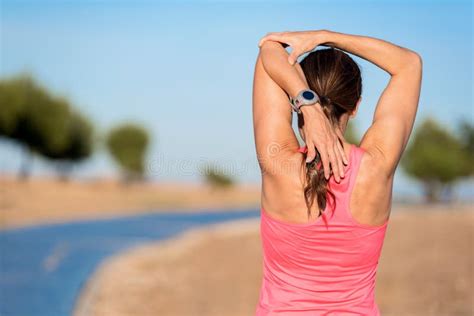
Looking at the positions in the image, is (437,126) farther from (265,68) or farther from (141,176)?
(265,68)

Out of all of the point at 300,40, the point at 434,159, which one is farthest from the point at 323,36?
the point at 434,159

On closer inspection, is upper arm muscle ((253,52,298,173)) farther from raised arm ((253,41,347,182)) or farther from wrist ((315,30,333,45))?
wrist ((315,30,333,45))

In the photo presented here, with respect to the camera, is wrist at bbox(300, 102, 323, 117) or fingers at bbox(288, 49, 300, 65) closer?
wrist at bbox(300, 102, 323, 117)

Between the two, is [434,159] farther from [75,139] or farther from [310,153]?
[310,153]

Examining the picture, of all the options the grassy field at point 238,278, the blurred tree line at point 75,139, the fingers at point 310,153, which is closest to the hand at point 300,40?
the fingers at point 310,153


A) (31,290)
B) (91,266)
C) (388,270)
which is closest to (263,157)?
(388,270)

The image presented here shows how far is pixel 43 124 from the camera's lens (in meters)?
47.5

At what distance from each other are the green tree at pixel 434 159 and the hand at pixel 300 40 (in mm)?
50834

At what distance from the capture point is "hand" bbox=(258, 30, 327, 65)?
2.35 meters

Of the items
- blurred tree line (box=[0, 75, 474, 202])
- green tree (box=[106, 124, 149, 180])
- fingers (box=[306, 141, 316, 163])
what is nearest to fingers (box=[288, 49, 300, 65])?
fingers (box=[306, 141, 316, 163])

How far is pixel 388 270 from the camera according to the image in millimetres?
12805

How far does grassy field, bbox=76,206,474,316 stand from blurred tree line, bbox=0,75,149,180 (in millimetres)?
28656

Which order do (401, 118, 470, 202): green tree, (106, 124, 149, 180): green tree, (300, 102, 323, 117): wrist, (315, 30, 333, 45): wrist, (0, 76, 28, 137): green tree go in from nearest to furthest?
(300, 102, 323, 117): wrist → (315, 30, 333, 45): wrist → (0, 76, 28, 137): green tree → (401, 118, 470, 202): green tree → (106, 124, 149, 180): green tree

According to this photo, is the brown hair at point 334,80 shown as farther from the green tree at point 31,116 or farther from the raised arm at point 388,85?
the green tree at point 31,116
